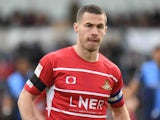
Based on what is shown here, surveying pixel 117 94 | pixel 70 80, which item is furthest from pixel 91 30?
pixel 117 94

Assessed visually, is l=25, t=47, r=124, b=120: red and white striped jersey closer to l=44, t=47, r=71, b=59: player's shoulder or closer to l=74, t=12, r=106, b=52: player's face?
l=44, t=47, r=71, b=59: player's shoulder

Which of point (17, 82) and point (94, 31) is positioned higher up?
point (94, 31)

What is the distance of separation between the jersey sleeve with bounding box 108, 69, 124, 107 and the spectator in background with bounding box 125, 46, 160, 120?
17.6ft

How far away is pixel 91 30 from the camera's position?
8000 millimetres

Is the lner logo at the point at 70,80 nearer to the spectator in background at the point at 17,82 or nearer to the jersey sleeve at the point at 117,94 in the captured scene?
the jersey sleeve at the point at 117,94

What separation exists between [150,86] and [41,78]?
239 inches

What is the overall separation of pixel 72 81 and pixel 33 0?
65.2 ft

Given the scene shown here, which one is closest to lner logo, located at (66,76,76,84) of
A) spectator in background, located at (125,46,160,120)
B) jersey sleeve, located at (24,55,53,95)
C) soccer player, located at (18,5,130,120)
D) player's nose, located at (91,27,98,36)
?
soccer player, located at (18,5,130,120)

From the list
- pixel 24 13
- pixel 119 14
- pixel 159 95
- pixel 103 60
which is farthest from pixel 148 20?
pixel 103 60

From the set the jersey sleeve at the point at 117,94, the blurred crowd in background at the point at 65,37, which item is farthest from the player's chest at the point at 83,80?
the blurred crowd in background at the point at 65,37

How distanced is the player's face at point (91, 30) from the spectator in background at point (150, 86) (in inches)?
229

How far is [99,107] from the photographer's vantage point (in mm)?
8102

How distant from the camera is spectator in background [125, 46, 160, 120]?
1386 cm

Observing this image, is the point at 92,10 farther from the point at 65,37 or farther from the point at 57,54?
the point at 65,37
